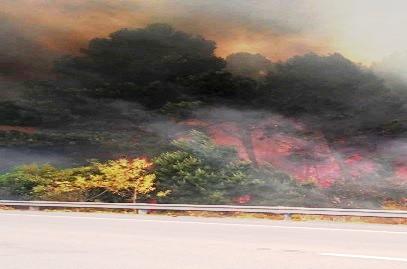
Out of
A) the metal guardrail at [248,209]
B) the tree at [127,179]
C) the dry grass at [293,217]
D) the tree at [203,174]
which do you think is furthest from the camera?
the tree at [127,179]

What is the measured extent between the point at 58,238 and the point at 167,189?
1494 centimetres

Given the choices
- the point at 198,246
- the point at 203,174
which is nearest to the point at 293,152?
the point at 203,174

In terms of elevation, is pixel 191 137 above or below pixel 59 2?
below

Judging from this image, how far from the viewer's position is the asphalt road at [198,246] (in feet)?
26.0

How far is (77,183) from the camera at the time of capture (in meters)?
27.0

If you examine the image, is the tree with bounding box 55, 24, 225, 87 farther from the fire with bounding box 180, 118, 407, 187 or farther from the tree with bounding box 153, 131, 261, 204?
the tree with bounding box 153, 131, 261, 204

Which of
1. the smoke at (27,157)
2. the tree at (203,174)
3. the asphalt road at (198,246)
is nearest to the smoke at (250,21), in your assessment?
the tree at (203,174)

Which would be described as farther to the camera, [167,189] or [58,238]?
[167,189]

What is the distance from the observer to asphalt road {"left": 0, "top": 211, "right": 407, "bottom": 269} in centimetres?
792

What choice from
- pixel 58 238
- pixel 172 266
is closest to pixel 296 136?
pixel 58 238

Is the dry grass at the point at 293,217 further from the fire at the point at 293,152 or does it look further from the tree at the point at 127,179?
the tree at the point at 127,179

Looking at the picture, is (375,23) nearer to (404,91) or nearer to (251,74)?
(404,91)

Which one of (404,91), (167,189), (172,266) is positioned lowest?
(172,266)

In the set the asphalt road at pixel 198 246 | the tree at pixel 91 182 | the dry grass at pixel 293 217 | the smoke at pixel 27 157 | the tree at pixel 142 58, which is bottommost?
the asphalt road at pixel 198 246
